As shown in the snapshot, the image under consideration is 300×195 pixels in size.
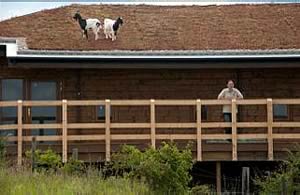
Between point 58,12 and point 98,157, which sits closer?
point 98,157

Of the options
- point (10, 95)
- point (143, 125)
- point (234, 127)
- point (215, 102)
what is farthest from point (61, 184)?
point (10, 95)

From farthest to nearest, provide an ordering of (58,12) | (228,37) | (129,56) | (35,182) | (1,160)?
(58,12) → (228,37) → (129,56) → (1,160) → (35,182)

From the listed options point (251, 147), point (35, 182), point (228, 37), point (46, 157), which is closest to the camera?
point (35, 182)

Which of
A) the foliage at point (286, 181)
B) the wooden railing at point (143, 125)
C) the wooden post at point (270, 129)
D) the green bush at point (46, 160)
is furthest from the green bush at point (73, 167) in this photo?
the wooden post at point (270, 129)

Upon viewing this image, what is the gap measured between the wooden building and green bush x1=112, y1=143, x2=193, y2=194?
369 cm

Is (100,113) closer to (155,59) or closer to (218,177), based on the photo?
(155,59)

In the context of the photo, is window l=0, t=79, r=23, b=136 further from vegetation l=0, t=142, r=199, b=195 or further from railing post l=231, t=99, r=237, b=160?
railing post l=231, t=99, r=237, b=160

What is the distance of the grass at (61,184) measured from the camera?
1209cm

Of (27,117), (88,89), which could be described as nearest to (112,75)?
(88,89)

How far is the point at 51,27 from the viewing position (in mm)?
22672

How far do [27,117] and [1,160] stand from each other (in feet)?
17.8

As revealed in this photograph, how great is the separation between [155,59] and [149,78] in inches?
40.1

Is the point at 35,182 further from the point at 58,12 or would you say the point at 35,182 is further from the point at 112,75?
the point at 58,12

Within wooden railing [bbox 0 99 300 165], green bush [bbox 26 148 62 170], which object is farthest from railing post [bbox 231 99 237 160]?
green bush [bbox 26 148 62 170]
